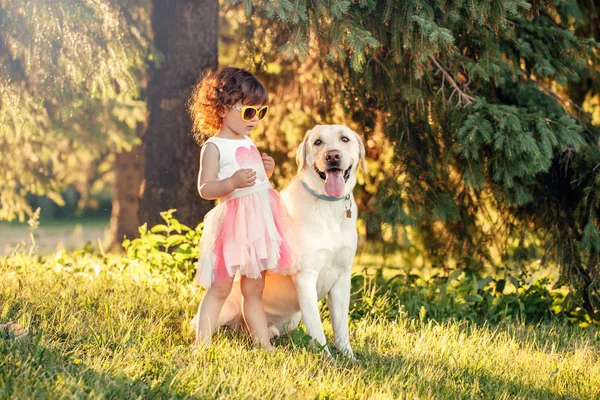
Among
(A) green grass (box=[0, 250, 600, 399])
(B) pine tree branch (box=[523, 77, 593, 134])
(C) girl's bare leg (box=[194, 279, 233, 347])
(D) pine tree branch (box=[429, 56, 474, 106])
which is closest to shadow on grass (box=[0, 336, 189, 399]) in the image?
(A) green grass (box=[0, 250, 600, 399])

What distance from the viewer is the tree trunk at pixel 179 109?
642 centimetres

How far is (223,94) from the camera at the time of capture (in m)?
4.02

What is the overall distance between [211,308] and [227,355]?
424 millimetres

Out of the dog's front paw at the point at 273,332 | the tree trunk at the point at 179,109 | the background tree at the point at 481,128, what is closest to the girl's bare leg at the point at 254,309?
the dog's front paw at the point at 273,332

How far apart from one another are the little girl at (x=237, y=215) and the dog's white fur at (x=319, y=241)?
101 mm

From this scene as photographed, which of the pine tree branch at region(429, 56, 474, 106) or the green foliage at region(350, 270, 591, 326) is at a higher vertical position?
the pine tree branch at region(429, 56, 474, 106)

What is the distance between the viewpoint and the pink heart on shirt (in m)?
4.01

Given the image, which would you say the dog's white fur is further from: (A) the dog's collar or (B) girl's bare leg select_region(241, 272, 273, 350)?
(B) girl's bare leg select_region(241, 272, 273, 350)

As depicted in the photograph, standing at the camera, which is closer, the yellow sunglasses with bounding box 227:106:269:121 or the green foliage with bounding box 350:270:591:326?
the yellow sunglasses with bounding box 227:106:269:121

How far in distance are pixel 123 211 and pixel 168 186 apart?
17.8 ft

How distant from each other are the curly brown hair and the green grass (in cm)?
127

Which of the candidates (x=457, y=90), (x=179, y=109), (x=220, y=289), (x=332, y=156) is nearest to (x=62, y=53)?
(x=179, y=109)

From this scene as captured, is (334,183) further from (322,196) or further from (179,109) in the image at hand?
(179,109)

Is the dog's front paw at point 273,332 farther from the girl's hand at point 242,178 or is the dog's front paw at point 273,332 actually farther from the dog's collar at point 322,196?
the girl's hand at point 242,178
